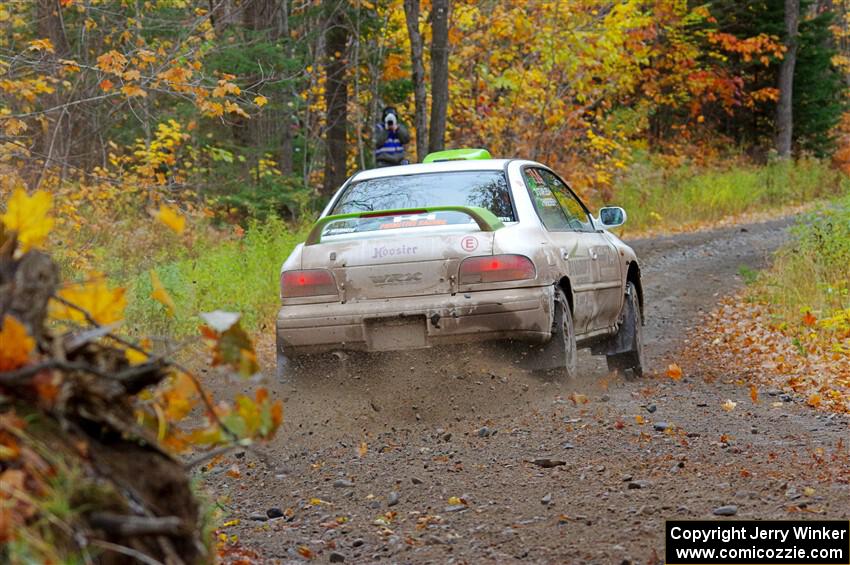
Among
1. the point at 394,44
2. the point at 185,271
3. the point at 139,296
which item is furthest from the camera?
the point at 394,44

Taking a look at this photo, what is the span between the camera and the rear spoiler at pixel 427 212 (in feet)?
25.4

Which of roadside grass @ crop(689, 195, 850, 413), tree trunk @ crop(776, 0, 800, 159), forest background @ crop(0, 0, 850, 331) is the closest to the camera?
roadside grass @ crop(689, 195, 850, 413)

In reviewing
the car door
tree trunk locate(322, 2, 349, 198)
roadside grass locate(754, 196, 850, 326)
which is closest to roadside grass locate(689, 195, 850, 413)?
roadside grass locate(754, 196, 850, 326)

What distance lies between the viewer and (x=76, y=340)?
2541mm

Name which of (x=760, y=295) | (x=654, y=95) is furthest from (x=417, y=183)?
(x=654, y=95)

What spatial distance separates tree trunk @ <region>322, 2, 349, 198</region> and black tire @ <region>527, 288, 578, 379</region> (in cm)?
1486

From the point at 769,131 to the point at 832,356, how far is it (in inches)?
1134

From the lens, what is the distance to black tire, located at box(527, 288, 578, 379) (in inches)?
308

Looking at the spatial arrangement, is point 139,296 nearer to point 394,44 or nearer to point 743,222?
point 394,44

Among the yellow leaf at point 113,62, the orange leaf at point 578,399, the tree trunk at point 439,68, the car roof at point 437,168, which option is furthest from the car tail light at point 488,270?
the tree trunk at point 439,68

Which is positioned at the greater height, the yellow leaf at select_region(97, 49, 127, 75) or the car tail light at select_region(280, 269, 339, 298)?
the yellow leaf at select_region(97, 49, 127, 75)

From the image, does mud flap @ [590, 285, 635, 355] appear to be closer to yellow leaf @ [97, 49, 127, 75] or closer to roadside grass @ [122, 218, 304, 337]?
roadside grass @ [122, 218, 304, 337]

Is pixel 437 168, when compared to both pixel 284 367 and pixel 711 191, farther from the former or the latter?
pixel 711 191

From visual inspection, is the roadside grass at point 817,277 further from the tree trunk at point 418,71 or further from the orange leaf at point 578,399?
the tree trunk at point 418,71
